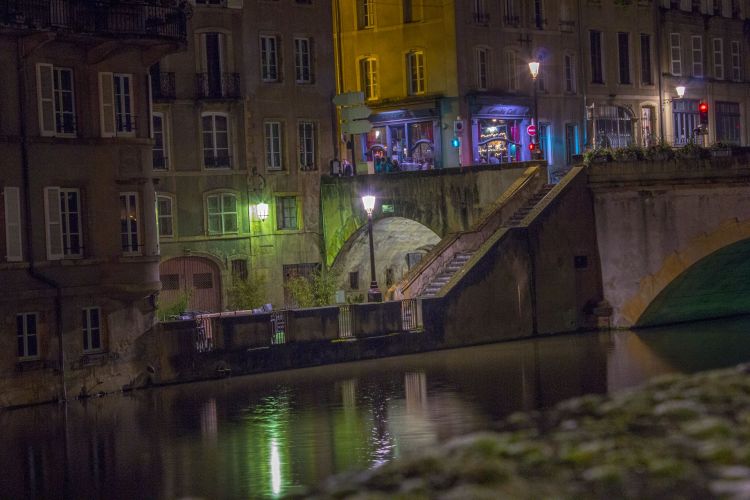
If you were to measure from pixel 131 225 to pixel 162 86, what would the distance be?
512 inches

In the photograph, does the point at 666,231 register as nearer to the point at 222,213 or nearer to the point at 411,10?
the point at 222,213

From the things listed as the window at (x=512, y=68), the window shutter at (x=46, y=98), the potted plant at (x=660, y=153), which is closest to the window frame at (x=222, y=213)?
the window at (x=512, y=68)

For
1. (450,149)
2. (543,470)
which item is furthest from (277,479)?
(450,149)

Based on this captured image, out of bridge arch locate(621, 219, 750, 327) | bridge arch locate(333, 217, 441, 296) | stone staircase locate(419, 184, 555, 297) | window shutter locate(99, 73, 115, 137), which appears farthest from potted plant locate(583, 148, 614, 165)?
window shutter locate(99, 73, 115, 137)

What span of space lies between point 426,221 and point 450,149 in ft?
25.7

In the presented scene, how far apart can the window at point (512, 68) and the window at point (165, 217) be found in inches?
638

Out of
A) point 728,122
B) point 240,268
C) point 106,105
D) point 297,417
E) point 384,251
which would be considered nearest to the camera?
point 297,417

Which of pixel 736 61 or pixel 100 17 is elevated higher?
pixel 736 61

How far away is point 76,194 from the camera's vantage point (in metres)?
44.8

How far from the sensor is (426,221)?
5859cm

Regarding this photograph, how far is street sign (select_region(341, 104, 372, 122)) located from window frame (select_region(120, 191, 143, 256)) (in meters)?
16.3

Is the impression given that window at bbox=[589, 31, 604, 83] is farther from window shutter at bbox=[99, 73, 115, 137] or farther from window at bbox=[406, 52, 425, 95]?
window shutter at bbox=[99, 73, 115, 137]

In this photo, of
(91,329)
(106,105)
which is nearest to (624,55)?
(106,105)

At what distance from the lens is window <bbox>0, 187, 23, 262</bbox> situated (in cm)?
4315
